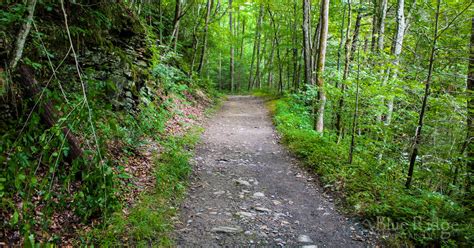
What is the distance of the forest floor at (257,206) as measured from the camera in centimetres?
395

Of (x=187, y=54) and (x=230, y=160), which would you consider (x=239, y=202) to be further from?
(x=187, y=54)

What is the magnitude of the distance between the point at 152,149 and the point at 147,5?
31.3 feet

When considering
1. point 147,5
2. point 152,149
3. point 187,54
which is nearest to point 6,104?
point 152,149

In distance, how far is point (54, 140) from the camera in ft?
7.32

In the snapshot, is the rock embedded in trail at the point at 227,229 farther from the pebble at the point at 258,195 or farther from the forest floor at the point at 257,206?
the pebble at the point at 258,195

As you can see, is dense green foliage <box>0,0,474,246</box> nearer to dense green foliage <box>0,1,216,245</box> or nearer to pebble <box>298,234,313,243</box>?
dense green foliage <box>0,1,216,245</box>

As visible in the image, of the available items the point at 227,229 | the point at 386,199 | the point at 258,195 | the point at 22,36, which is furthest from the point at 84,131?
the point at 386,199

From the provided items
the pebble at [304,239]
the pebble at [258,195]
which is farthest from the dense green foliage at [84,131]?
the pebble at [304,239]

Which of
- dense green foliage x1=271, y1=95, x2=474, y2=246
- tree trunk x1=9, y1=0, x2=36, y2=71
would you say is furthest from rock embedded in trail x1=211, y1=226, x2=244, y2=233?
tree trunk x1=9, y1=0, x2=36, y2=71

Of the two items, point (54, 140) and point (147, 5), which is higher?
point (147, 5)

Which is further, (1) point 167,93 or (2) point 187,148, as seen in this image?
(1) point 167,93

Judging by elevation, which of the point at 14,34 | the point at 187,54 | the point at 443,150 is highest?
the point at 187,54

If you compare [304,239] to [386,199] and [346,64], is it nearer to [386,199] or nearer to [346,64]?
[386,199]

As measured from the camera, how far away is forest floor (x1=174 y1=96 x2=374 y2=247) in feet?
12.9
